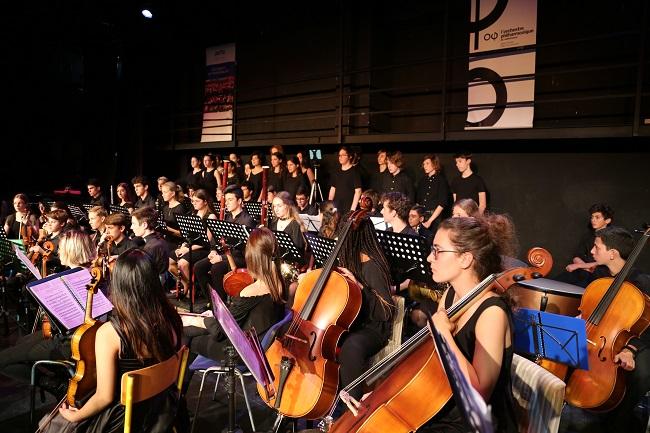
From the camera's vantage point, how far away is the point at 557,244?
6730mm

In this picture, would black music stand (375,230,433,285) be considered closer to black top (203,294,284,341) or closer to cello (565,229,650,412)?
black top (203,294,284,341)

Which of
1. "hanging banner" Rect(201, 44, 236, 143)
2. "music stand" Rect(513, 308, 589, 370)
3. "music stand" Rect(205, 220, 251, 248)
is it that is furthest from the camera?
"hanging banner" Rect(201, 44, 236, 143)

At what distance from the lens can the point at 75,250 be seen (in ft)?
13.0

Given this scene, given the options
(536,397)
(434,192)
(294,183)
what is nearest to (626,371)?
(536,397)

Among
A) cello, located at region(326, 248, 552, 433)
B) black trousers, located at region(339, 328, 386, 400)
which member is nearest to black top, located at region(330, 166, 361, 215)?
black trousers, located at region(339, 328, 386, 400)

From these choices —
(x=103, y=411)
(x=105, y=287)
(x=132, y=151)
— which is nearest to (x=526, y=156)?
(x=105, y=287)

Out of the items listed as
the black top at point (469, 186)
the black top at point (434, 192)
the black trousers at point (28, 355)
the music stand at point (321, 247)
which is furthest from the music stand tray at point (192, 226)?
the black top at point (469, 186)

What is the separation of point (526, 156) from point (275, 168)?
165 inches

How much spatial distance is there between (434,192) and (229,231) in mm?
3235

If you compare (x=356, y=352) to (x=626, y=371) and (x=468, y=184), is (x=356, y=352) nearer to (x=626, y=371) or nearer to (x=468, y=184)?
(x=626, y=371)

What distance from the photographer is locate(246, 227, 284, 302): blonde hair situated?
331cm

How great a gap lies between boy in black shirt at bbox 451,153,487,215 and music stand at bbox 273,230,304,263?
3.04 meters

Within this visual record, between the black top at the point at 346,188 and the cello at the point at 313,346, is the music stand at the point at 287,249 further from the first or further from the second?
the black top at the point at 346,188

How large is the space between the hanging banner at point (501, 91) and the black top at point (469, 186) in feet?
2.72
